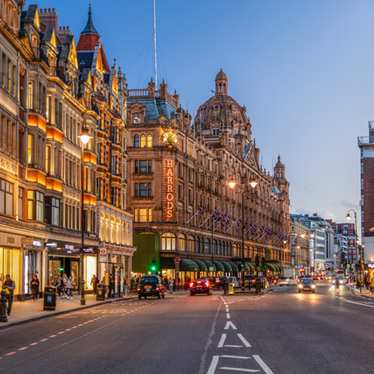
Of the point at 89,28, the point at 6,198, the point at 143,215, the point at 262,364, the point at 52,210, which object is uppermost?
the point at 89,28

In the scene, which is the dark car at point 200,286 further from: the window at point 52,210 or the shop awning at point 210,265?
the shop awning at point 210,265

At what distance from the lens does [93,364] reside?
16953mm

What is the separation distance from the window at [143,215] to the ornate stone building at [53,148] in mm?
15146

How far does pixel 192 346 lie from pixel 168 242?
7811 cm

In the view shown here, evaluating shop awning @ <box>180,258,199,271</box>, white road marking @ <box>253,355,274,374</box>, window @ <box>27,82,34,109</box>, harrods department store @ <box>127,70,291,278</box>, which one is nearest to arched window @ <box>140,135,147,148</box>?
harrods department store @ <box>127,70,291,278</box>

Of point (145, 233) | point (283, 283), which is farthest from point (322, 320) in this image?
point (283, 283)

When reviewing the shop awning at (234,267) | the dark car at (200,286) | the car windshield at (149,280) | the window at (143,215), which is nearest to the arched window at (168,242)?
the window at (143,215)

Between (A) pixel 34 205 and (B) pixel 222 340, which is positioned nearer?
(B) pixel 222 340

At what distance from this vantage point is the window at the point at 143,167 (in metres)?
99.2

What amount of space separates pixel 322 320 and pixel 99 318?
30.8ft

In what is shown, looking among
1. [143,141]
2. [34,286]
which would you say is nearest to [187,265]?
[143,141]

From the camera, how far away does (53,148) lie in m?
58.1

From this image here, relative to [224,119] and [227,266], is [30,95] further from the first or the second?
[224,119]

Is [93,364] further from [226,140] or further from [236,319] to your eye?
[226,140]
